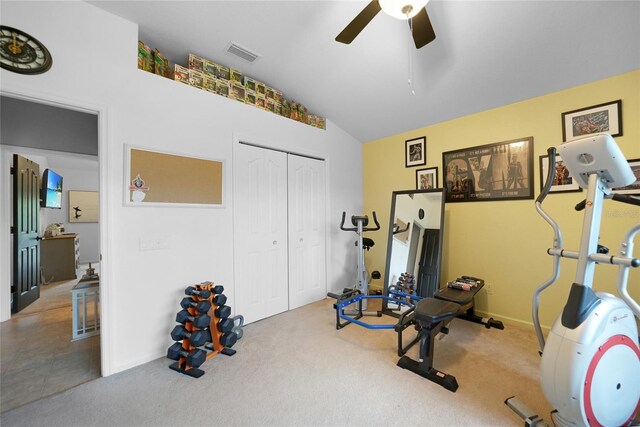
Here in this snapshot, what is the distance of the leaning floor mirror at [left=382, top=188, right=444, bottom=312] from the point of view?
3.12 m

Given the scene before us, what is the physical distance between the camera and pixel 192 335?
2.09m

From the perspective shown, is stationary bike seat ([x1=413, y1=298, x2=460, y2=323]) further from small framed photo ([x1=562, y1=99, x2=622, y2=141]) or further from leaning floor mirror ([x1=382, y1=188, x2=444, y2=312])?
small framed photo ([x1=562, y1=99, x2=622, y2=141])

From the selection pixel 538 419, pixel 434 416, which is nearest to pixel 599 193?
pixel 538 419

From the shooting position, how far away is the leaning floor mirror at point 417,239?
3.12 meters

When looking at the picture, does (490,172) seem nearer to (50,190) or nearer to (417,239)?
(417,239)

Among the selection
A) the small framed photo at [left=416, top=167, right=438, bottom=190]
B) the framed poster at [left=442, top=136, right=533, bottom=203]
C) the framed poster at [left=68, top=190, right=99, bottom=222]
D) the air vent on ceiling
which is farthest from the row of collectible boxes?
the framed poster at [left=68, top=190, right=99, bottom=222]

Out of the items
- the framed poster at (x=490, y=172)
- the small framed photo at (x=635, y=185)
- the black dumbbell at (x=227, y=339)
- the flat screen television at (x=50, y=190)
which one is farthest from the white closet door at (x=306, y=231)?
the flat screen television at (x=50, y=190)

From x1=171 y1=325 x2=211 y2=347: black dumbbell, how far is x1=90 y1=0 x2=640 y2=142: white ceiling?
2.64 meters

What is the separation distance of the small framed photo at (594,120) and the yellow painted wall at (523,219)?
43 millimetres

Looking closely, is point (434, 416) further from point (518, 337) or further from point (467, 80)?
point (467, 80)

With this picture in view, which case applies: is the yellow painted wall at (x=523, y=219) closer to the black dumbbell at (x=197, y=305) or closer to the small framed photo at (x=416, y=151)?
the small framed photo at (x=416, y=151)

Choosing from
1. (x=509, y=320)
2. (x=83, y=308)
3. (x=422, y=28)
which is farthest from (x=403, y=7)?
(x=83, y=308)

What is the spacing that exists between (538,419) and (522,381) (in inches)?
18.6

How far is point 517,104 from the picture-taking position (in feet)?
9.13
